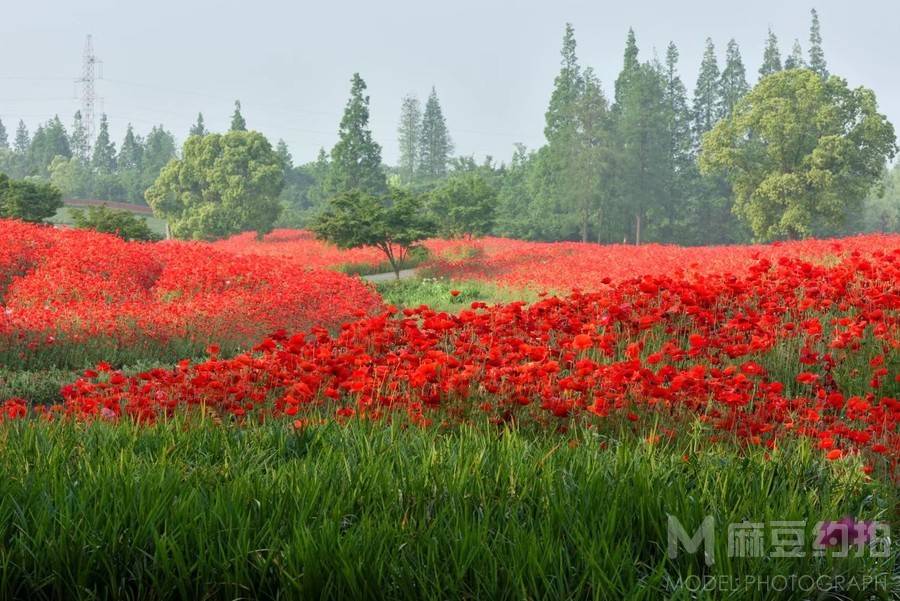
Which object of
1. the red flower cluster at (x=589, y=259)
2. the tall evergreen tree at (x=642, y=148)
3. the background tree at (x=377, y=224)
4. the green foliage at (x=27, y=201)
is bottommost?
the red flower cluster at (x=589, y=259)

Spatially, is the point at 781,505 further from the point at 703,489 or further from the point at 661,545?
the point at 661,545

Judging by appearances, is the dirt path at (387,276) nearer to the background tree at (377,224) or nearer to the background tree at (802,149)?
the background tree at (377,224)

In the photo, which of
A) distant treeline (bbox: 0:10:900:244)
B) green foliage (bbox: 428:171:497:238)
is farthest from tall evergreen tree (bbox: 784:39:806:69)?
green foliage (bbox: 428:171:497:238)

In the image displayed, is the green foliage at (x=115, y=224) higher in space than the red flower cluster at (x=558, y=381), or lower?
higher

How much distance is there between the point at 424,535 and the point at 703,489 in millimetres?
1189

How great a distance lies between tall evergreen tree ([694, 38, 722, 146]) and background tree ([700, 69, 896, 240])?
20499 millimetres

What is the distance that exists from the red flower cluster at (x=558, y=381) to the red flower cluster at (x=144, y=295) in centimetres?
399

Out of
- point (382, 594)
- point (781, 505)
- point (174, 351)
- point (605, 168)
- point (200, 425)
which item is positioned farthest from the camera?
point (605, 168)

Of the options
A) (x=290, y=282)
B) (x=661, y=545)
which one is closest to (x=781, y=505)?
(x=661, y=545)

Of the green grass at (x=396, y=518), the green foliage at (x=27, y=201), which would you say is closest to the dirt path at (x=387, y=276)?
the green foliage at (x=27, y=201)

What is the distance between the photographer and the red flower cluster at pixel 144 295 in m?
11.0

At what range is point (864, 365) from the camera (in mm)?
7098

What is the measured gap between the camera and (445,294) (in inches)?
793

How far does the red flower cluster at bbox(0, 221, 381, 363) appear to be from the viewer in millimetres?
10953
